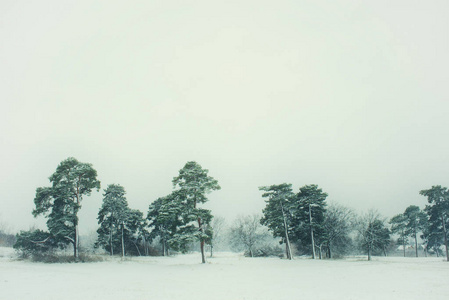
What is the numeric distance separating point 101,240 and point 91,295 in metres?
44.4

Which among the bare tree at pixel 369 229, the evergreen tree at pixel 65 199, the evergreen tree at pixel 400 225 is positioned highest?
the evergreen tree at pixel 65 199

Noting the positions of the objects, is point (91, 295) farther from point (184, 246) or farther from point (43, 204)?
point (43, 204)

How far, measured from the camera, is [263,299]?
1329 cm

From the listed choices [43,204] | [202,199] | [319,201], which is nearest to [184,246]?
[202,199]

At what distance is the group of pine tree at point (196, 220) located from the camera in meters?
37.1

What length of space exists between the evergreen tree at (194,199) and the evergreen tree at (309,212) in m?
21.1

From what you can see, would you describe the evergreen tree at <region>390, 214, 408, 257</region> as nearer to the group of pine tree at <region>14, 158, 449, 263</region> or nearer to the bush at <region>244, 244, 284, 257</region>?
the group of pine tree at <region>14, 158, 449, 263</region>

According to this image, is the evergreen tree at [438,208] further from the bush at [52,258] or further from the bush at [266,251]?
the bush at [52,258]

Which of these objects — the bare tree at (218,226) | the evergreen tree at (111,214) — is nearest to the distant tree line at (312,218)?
the evergreen tree at (111,214)

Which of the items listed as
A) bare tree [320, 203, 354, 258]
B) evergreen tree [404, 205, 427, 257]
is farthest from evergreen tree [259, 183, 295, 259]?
evergreen tree [404, 205, 427, 257]

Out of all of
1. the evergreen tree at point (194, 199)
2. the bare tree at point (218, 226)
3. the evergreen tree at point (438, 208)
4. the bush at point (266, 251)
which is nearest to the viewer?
the evergreen tree at point (194, 199)

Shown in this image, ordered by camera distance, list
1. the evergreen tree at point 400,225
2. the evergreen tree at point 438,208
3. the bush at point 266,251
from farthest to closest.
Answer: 1. the evergreen tree at point 400,225
2. the bush at point 266,251
3. the evergreen tree at point 438,208

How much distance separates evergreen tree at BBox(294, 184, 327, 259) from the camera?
5141cm

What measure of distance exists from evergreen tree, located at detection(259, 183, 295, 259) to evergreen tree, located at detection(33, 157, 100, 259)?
103 ft
